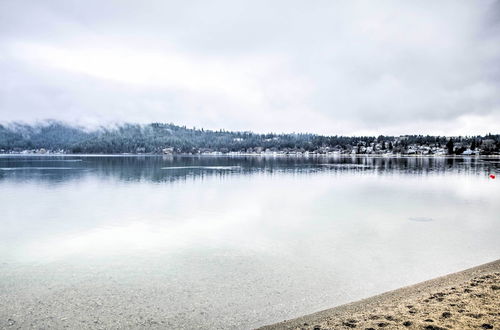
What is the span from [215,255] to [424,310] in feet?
27.3

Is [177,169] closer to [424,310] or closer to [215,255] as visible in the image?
[215,255]

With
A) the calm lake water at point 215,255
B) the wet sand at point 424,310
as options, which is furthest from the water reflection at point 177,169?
the wet sand at point 424,310

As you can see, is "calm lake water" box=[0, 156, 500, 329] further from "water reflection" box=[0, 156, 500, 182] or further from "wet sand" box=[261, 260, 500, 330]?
"water reflection" box=[0, 156, 500, 182]

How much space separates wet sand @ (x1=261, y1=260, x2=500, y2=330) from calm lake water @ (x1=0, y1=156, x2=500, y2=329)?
687 millimetres

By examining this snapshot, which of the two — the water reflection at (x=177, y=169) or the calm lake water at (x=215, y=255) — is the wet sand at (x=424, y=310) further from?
the water reflection at (x=177, y=169)

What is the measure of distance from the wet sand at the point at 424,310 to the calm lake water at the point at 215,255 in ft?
2.25

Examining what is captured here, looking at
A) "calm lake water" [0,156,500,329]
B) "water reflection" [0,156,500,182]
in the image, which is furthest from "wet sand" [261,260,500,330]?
"water reflection" [0,156,500,182]

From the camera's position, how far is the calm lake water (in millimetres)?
9781

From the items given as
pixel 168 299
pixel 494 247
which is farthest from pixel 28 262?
pixel 494 247

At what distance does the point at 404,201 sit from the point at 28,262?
2714cm

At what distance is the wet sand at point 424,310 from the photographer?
7.78 metres

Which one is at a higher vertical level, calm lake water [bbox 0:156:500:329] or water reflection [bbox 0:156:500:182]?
water reflection [bbox 0:156:500:182]

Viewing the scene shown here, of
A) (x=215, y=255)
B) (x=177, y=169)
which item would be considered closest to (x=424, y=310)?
(x=215, y=255)

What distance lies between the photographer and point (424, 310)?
8.60m
